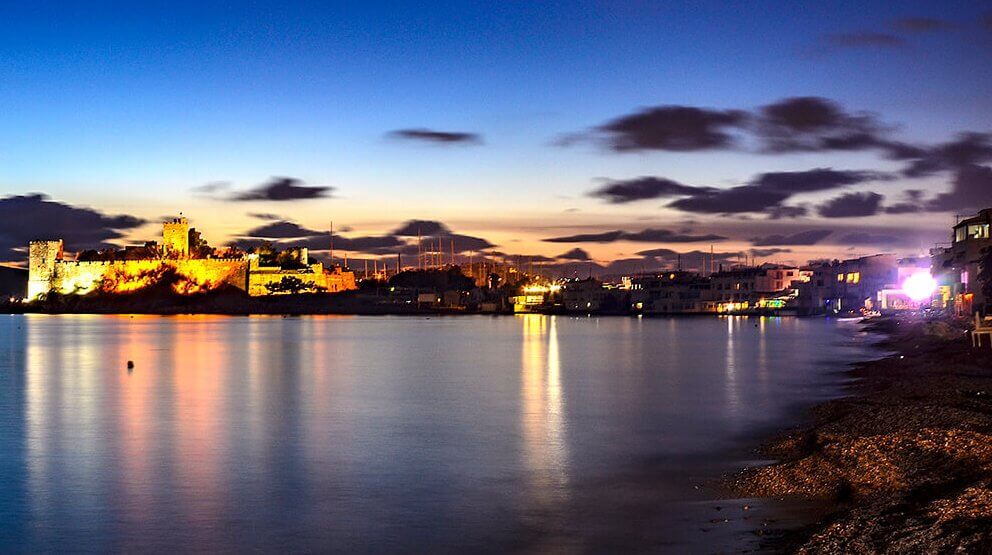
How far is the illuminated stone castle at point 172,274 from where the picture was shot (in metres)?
150

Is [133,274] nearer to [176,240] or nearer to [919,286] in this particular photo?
[176,240]

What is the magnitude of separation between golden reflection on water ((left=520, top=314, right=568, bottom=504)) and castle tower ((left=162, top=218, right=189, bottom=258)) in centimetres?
12569

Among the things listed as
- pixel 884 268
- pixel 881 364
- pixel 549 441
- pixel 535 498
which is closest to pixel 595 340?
pixel 881 364

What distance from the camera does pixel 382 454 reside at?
1627 centimetres

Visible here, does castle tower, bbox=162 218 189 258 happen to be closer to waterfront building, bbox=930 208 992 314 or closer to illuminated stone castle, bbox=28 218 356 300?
illuminated stone castle, bbox=28 218 356 300

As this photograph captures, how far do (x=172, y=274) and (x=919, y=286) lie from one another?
4344 inches

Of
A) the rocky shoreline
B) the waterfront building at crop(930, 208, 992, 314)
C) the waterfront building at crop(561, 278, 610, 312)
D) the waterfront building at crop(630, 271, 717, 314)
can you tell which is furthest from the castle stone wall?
the rocky shoreline

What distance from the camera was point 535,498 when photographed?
1223cm

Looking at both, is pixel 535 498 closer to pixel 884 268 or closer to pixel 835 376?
pixel 835 376

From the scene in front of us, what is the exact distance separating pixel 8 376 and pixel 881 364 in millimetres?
30482

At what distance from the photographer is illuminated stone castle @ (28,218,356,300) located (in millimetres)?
150500

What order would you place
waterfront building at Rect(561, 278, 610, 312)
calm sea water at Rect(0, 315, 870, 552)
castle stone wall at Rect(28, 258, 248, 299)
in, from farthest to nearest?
castle stone wall at Rect(28, 258, 248, 299), waterfront building at Rect(561, 278, 610, 312), calm sea water at Rect(0, 315, 870, 552)

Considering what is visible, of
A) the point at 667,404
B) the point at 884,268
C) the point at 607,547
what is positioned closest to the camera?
the point at 607,547

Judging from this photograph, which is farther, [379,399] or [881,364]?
[881,364]
